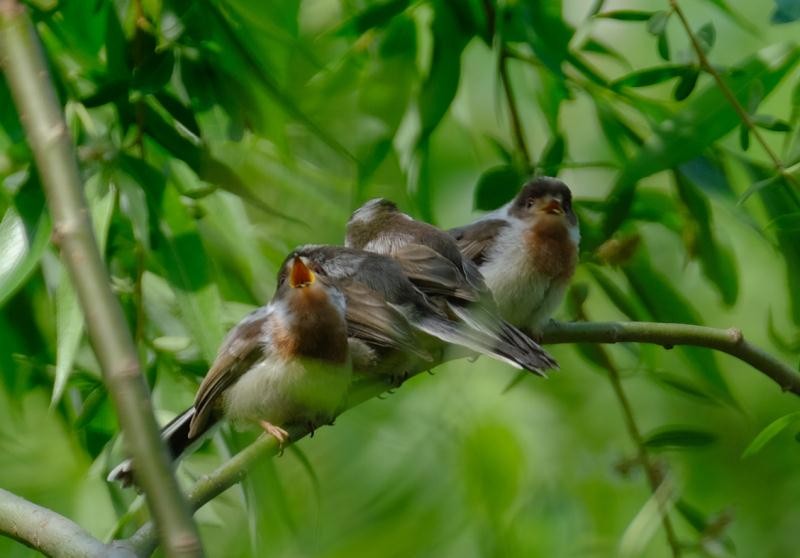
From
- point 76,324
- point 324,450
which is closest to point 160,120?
point 76,324

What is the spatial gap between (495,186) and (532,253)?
11.4 inches

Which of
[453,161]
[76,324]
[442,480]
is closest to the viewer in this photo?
[442,480]

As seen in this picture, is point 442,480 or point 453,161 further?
point 453,161

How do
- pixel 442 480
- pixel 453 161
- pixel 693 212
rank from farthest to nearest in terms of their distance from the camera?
pixel 453 161 < pixel 693 212 < pixel 442 480

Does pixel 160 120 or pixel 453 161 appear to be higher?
pixel 160 120

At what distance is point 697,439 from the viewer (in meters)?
1.40

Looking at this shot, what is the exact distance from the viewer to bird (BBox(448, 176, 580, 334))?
8.46 ft

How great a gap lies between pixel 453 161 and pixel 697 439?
1492 mm

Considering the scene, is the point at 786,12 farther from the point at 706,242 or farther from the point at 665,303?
the point at 665,303

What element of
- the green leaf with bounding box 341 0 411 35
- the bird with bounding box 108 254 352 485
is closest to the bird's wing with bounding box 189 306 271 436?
the bird with bounding box 108 254 352 485

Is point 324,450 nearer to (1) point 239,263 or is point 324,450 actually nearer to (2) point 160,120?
(2) point 160,120

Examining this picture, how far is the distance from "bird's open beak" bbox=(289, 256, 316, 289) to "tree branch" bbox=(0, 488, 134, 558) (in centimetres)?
65

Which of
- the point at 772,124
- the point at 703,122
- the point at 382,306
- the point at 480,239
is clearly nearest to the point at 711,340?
the point at 772,124

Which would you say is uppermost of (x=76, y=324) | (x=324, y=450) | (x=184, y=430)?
(x=324, y=450)
